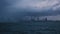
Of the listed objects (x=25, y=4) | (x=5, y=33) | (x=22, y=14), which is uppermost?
(x=25, y=4)

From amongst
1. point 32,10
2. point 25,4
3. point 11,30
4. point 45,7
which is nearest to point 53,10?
point 45,7

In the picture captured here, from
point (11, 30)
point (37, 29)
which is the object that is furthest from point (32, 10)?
point (11, 30)

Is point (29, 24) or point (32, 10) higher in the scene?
point (32, 10)

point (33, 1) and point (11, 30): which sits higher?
point (33, 1)

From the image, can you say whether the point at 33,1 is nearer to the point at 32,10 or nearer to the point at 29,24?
the point at 32,10

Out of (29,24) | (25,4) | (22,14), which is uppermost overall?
(25,4)

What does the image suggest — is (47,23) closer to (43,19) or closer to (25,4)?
(43,19)
